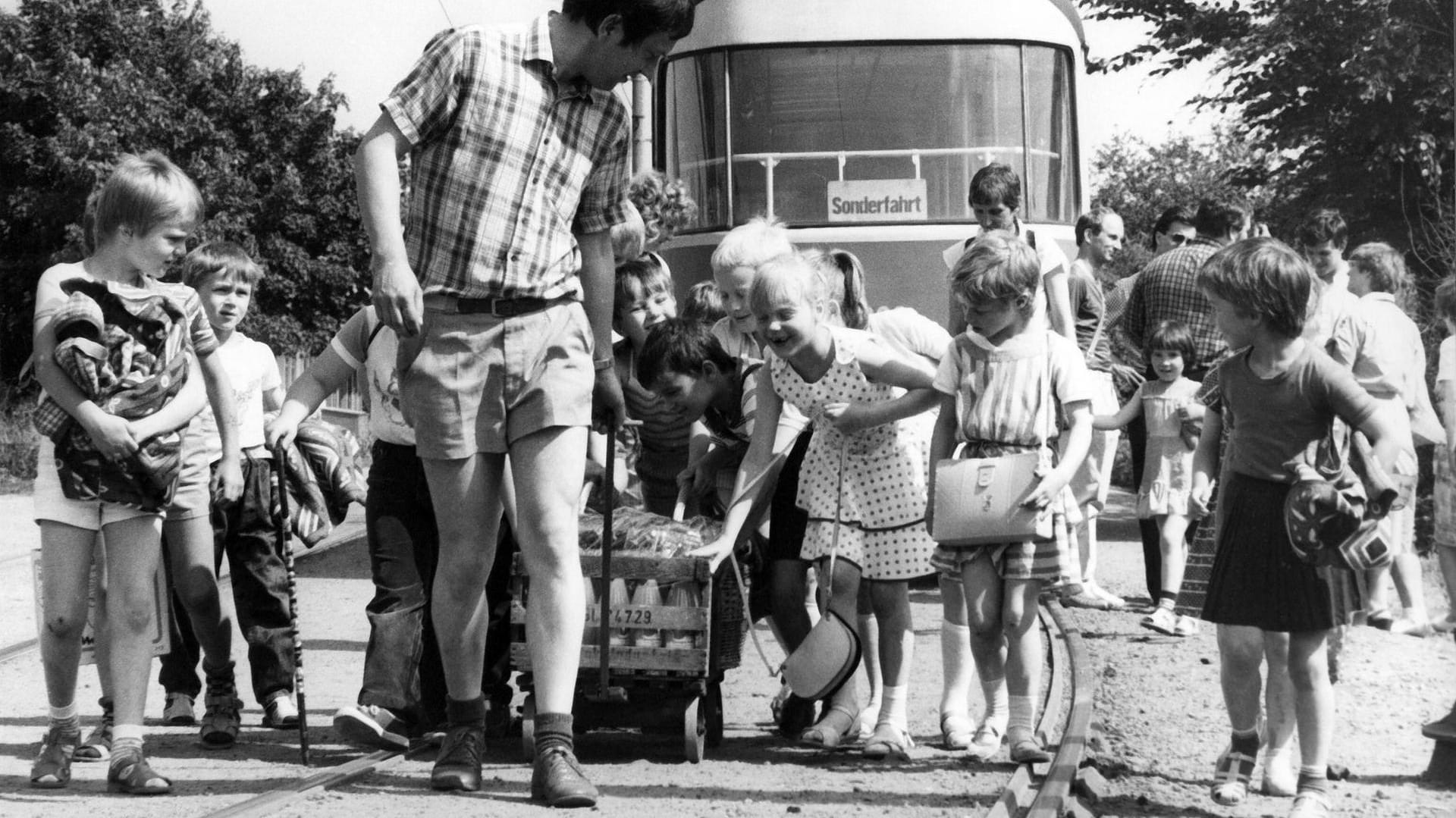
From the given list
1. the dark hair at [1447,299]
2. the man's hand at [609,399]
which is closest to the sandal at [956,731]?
the man's hand at [609,399]

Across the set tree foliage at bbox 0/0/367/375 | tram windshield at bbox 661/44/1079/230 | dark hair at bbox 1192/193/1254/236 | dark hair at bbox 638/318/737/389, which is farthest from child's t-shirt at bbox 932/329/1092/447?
tree foliage at bbox 0/0/367/375

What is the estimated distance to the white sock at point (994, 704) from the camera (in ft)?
20.4

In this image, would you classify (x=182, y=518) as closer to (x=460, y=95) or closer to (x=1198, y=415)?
(x=460, y=95)

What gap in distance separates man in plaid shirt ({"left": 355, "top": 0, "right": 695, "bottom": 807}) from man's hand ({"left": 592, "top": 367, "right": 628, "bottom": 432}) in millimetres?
304

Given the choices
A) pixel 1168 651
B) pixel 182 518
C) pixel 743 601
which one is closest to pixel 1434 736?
pixel 743 601

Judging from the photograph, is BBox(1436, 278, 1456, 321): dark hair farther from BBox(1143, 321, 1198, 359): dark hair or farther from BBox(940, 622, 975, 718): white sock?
BBox(1143, 321, 1198, 359): dark hair

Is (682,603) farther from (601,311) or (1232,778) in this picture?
(1232,778)

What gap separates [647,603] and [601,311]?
1.01 meters

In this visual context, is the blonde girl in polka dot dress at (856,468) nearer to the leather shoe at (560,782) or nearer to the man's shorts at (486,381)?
the man's shorts at (486,381)

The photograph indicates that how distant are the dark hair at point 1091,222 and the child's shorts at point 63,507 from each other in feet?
23.5

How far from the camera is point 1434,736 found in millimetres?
5789

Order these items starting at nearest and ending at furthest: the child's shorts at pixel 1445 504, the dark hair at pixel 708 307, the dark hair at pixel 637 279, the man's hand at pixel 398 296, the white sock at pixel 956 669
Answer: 1. the man's hand at pixel 398 296
2. the white sock at pixel 956 669
3. the child's shorts at pixel 1445 504
4. the dark hair at pixel 637 279
5. the dark hair at pixel 708 307

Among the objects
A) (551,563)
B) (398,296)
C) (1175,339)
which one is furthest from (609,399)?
(1175,339)

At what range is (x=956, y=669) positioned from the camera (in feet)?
21.2
